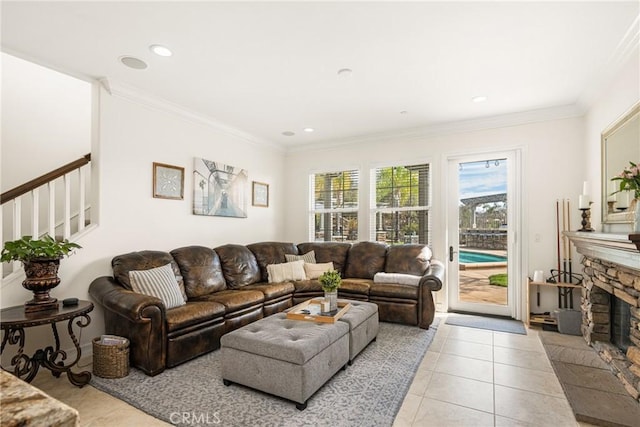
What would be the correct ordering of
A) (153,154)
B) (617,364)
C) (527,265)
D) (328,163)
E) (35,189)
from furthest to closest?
1. (328,163)
2. (527,265)
3. (153,154)
4. (35,189)
5. (617,364)

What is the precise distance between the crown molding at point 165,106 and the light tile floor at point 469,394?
267 cm

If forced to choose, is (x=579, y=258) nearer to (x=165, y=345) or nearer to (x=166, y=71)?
(x=165, y=345)

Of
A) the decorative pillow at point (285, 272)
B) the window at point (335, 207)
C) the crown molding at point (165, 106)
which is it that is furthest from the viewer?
the window at point (335, 207)

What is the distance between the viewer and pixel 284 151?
19.5ft

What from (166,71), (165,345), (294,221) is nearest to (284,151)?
(294,221)

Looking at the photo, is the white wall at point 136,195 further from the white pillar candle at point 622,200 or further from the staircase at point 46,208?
the white pillar candle at point 622,200

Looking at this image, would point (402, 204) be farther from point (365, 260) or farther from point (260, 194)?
point (260, 194)

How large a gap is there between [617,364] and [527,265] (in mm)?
1642

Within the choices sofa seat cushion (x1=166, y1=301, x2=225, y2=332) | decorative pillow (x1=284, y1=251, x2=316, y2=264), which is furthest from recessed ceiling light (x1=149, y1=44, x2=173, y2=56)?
decorative pillow (x1=284, y1=251, x2=316, y2=264)

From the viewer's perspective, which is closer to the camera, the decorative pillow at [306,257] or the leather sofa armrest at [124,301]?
the leather sofa armrest at [124,301]

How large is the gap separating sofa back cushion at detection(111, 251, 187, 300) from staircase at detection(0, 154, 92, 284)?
44 cm

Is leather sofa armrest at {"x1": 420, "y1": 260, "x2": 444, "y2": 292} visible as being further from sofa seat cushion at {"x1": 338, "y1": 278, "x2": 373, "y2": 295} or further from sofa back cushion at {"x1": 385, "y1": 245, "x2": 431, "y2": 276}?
sofa seat cushion at {"x1": 338, "y1": 278, "x2": 373, "y2": 295}

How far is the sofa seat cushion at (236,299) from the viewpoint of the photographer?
10.8 ft

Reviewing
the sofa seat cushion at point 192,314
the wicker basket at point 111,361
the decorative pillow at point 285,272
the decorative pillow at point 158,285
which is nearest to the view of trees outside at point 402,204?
the decorative pillow at point 285,272
